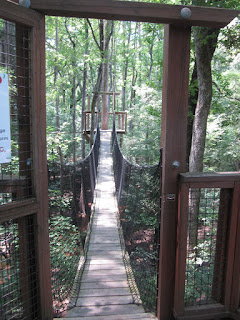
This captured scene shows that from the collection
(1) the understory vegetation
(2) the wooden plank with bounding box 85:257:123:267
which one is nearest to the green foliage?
(1) the understory vegetation

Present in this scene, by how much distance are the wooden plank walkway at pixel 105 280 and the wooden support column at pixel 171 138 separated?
0.28m

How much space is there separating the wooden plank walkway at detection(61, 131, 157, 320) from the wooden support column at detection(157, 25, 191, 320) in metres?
0.28

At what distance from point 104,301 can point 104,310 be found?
0.12 m

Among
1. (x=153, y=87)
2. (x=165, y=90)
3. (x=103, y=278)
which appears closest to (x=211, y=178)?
(x=165, y=90)

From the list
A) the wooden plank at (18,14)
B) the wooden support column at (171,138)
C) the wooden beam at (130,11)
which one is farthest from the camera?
the wooden support column at (171,138)

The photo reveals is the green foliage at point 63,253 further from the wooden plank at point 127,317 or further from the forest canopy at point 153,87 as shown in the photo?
the forest canopy at point 153,87

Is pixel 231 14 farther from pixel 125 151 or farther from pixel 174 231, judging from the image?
pixel 125 151

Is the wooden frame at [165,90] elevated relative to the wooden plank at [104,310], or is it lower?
elevated

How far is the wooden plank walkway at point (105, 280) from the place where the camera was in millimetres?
1483

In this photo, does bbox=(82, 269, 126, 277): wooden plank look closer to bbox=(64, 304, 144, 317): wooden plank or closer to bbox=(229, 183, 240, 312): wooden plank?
bbox=(64, 304, 144, 317): wooden plank

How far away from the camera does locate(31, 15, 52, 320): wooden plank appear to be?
114 cm

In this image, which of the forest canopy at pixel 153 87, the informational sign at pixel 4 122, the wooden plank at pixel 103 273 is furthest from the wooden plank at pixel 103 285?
the forest canopy at pixel 153 87

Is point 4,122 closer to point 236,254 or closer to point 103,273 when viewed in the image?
point 236,254

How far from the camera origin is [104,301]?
164cm
